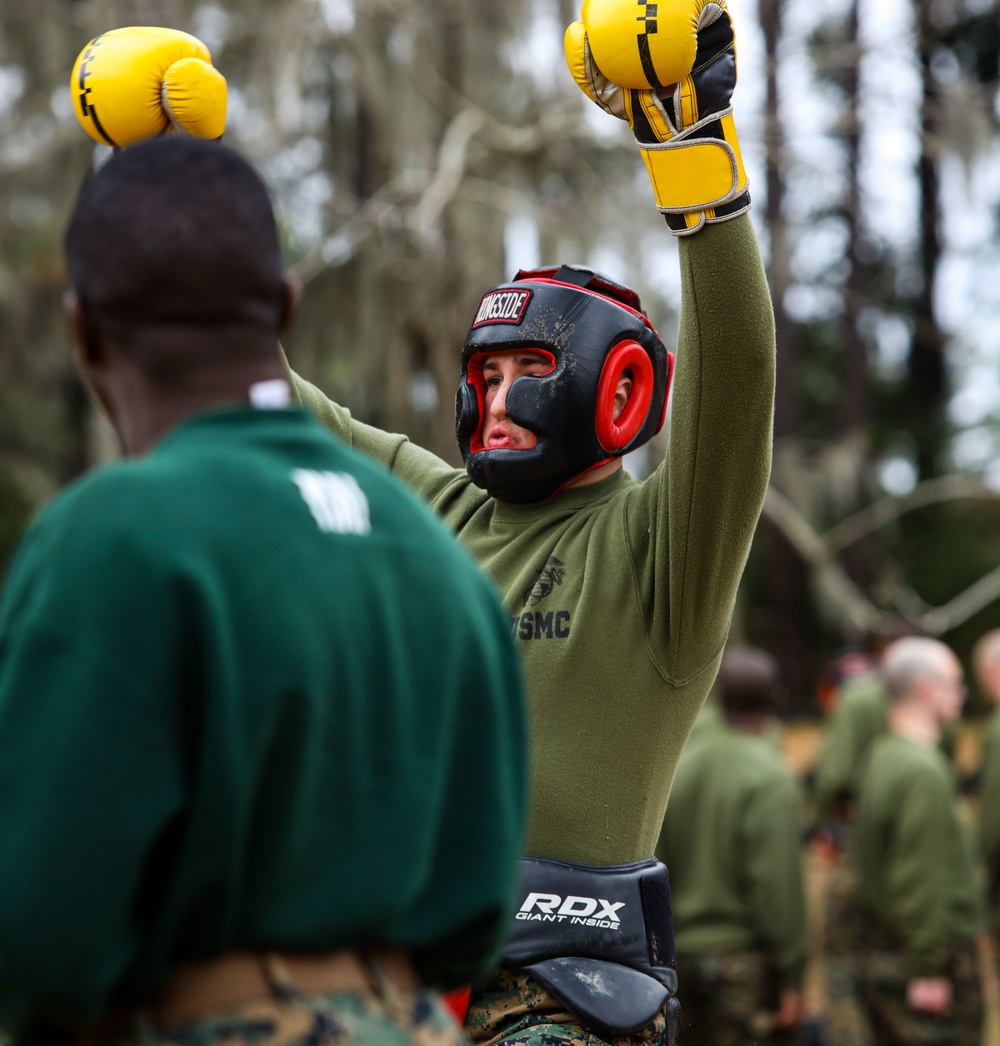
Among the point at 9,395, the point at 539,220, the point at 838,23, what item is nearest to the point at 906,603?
the point at 539,220

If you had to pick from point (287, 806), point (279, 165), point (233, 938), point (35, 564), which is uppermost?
point (279, 165)

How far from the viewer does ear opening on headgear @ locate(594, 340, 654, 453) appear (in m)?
3.45

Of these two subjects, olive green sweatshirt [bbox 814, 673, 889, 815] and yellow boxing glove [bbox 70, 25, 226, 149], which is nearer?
yellow boxing glove [bbox 70, 25, 226, 149]

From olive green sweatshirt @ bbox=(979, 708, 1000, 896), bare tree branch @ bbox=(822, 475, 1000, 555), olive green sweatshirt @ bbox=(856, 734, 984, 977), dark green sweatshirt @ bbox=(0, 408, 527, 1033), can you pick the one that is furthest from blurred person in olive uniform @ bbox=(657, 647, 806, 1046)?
bare tree branch @ bbox=(822, 475, 1000, 555)

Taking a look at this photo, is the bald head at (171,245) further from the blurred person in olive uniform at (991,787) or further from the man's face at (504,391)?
the blurred person in olive uniform at (991,787)

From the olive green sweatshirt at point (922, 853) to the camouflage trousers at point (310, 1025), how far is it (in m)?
6.51

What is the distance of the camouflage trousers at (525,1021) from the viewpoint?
3064 mm

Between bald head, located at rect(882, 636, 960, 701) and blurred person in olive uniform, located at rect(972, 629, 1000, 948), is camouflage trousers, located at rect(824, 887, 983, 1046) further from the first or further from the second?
bald head, located at rect(882, 636, 960, 701)

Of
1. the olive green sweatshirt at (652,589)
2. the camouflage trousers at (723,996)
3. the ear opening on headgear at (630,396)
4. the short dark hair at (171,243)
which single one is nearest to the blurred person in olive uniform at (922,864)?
the camouflage trousers at (723,996)

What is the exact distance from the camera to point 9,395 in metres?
14.1

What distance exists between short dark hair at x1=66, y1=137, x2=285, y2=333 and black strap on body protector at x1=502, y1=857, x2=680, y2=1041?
1626mm

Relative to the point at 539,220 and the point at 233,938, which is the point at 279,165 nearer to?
the point at 539,220

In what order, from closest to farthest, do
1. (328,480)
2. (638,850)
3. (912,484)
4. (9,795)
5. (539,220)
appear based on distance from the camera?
(9,795)
(328,480)
(638,850)
(539,220)
(912,484)

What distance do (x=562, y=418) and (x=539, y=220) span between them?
26.5 ft
